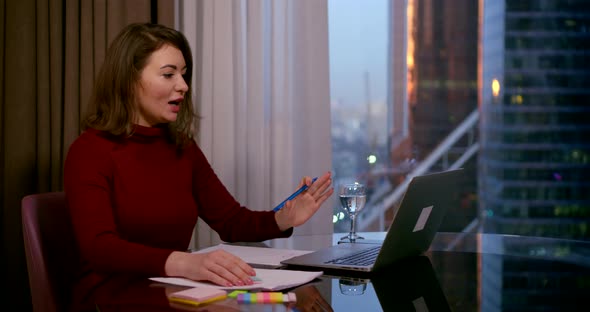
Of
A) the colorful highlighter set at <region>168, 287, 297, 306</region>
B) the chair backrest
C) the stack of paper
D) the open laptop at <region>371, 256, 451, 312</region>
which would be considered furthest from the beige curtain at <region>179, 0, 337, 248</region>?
the colorful highlighter set at <region>168, 287, 297, 306</region>

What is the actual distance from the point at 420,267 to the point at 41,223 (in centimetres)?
83

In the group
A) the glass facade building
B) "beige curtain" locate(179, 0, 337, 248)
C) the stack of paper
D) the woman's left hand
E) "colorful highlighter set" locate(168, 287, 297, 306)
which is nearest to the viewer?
"colorful highlighter set" locate(168, 287, 297, 306)

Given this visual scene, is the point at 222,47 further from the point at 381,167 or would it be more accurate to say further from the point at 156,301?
the point at 156,301

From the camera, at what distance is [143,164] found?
1.72 meters

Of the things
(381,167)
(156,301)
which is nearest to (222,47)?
(381,167)

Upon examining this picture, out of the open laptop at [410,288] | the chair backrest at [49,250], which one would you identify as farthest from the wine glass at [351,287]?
the chair backrest at [49,250]

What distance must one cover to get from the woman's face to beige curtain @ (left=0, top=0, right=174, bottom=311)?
715mm

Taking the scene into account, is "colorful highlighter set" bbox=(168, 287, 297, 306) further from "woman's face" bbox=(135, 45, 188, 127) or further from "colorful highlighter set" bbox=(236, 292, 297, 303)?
"woman's face" bbox=(135, 45, 188, 127)

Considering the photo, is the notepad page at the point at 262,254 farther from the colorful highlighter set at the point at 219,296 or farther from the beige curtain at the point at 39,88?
the beige curtain at the point at 39,88

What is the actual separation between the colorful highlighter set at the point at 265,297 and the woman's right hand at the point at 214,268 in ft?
0.31

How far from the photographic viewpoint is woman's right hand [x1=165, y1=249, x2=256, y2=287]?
47.3 inches

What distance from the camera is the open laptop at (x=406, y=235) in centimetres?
133

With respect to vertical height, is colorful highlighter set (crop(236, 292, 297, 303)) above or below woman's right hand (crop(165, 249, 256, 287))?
below

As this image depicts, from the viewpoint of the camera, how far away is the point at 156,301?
1113 millimetres
